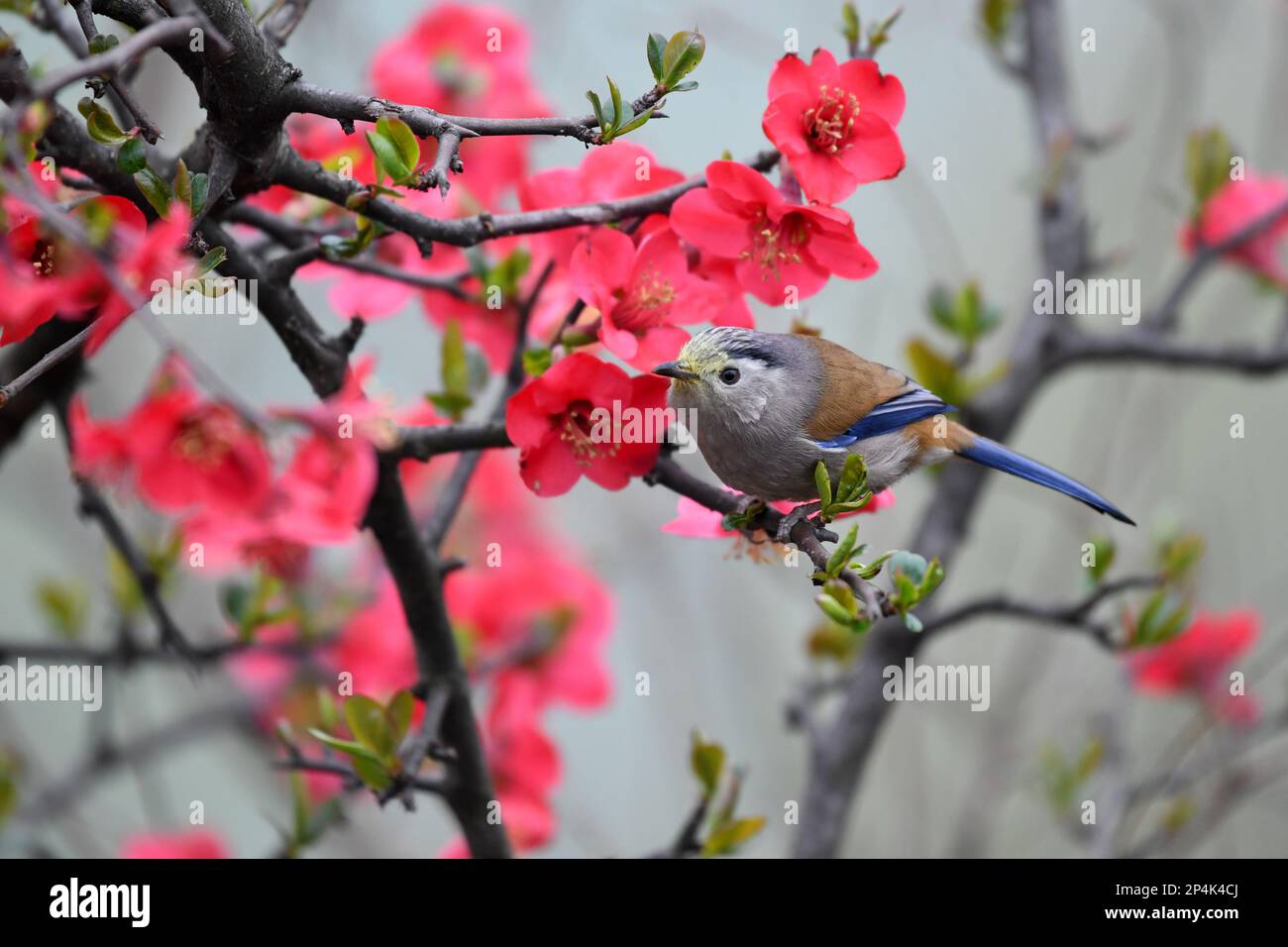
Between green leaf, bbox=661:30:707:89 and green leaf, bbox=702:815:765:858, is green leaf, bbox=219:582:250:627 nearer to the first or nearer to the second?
green leaf, bbox=702:815:765:858

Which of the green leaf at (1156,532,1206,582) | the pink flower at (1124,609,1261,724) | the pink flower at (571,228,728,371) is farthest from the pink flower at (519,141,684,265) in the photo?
the pink flower at (1124,609,1261,724)

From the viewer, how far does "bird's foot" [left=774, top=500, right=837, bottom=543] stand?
3.89 ft

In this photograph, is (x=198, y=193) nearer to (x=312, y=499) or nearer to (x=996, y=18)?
(x=312, y=499)

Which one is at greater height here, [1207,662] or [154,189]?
[154,189]

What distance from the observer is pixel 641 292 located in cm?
121

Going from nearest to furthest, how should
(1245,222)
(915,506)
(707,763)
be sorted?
(707,763), (1245,222), (915,506)

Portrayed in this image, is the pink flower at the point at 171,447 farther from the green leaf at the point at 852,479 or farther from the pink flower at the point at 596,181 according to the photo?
the green leaf at the point at 852,479

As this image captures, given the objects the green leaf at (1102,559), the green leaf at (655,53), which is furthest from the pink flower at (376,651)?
A: the green leaf at (655,53)

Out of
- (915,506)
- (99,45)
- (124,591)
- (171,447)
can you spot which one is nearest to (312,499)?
(171,447)

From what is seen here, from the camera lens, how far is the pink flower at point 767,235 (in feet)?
3.78

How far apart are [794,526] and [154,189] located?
641 millimetres

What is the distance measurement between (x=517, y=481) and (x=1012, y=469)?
1.56 metres

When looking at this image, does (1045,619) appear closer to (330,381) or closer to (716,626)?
(330,381)

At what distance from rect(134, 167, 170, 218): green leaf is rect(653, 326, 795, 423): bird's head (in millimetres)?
499
